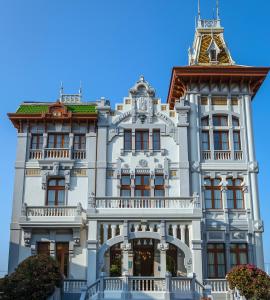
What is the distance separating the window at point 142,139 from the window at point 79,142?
3094 mm

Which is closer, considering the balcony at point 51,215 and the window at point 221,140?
the balcony at point 51,215

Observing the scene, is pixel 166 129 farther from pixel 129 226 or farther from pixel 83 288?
pixel 83 288

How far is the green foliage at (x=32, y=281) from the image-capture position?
2027 cm

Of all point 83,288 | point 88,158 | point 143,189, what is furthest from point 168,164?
point 83,288

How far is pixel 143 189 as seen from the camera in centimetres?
2702

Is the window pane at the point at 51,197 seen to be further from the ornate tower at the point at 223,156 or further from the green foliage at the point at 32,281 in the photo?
the ornate tower at the point at 223,156

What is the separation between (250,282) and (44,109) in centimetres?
1556

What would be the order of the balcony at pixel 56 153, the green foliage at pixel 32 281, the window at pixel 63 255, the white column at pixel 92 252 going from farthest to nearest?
the balcony at pixel 56 153 < the window at pixel 63 255 < the white column at pixel 92 252 < the green foliage at pixel 32 281

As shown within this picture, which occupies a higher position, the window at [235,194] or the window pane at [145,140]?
the window pane at [145,140]

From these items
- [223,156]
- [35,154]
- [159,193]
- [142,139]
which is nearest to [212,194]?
[223,156]

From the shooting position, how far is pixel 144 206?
977 inches

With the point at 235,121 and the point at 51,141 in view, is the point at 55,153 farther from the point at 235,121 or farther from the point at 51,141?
the point at 235,121

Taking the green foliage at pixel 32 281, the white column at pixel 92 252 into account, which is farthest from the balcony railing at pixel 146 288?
the green foliage at pixel 32 281

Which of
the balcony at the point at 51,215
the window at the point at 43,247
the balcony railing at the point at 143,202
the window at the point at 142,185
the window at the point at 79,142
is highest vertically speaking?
the window at the point at 79,142
